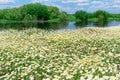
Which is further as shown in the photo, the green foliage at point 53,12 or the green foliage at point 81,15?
the green foliage at point 81,15

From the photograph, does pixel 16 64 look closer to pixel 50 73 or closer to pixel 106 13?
pixel 50 73

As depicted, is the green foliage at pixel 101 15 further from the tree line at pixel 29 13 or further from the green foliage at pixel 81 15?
the tree line at pixel 29 13

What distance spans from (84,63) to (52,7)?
167 meters

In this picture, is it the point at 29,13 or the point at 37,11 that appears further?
the point at 37,11

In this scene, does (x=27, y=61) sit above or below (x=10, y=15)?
above

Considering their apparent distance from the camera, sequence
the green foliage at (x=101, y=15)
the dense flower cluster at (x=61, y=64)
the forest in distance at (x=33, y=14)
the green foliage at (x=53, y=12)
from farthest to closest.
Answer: the green foliage at (x=101, y=15)
the green foliage at (x=53, y=12)
the forest in distance at (x=33, y=14)
the dense flower cluster at (x=61, y=64)

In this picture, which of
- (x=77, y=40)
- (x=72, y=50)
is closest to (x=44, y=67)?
(x=72, y=50)

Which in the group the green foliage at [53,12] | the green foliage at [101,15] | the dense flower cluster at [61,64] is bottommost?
the green foliage at [101,15]

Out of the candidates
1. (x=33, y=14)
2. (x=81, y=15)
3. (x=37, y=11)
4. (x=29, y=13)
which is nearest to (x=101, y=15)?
(x=81, y=15)

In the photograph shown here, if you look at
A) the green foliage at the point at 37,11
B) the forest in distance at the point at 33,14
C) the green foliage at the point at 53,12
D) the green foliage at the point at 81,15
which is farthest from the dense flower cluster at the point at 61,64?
the green foliage at the point at 81,15

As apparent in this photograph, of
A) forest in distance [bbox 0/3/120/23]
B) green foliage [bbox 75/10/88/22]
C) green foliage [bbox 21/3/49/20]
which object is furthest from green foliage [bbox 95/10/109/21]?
green foliage [bbox 21/3/49/20]

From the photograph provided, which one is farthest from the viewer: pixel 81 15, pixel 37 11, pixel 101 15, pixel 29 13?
pixel 101 15

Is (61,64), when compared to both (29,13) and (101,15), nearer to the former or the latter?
(29,13)

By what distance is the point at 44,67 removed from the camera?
964 cm
